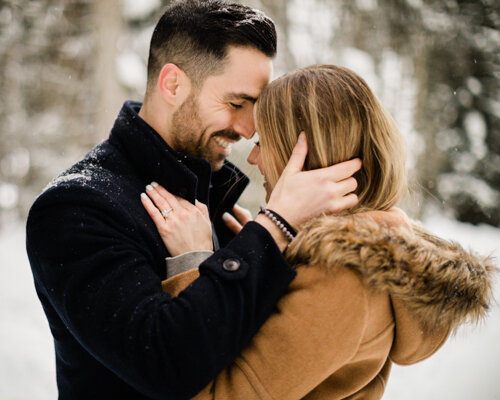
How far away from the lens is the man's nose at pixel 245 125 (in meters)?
2.14

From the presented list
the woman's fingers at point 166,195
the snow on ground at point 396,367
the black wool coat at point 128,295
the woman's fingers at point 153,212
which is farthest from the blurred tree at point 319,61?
the black wool coat at point 128,295

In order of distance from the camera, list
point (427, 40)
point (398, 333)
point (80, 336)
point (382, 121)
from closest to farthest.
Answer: point (80, 336)
point (398, 333)
point (382, 121)
point (427, 40)

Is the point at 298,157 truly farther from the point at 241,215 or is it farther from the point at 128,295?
the point at 241,215

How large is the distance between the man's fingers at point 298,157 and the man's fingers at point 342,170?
83mm

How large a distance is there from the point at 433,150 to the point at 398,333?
30.1 ft

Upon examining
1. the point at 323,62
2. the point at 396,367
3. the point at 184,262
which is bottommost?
the point at 396,367

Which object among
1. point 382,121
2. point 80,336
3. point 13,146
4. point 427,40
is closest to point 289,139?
point 382,121

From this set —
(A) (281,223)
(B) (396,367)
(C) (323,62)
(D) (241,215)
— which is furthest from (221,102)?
(C) (323,62)

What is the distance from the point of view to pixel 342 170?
1.62 meters

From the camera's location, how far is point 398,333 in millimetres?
1489

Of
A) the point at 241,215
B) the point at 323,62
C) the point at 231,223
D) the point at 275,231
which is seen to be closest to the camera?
the point at 275,231

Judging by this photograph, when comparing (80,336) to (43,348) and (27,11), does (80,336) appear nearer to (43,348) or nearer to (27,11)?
(43,348)

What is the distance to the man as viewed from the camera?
4.12 ft

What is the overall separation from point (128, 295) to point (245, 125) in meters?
1.15
